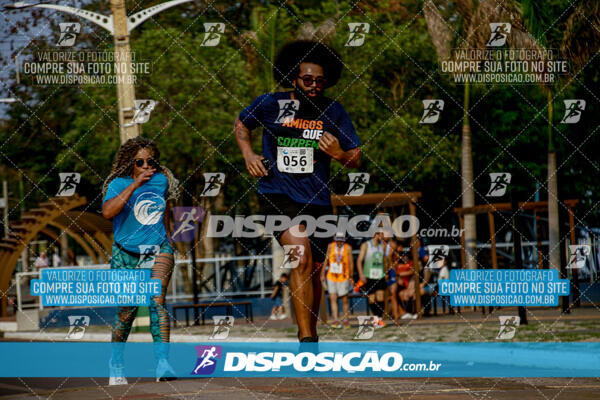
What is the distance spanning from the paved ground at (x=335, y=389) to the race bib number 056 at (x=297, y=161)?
5.14 ft

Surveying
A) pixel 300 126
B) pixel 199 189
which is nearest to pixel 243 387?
pixel 300 126

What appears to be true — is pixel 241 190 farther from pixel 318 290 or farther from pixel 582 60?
pixel 318 290

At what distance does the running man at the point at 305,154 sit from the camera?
22.8 feet

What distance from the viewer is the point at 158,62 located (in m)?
26.8

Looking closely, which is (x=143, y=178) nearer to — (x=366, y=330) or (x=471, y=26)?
(x=366, y=330)

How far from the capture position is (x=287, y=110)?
727 centimetres

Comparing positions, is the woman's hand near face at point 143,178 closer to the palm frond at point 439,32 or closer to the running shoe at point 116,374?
the running shoe at point 116,374

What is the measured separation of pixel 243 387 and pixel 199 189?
2252cm

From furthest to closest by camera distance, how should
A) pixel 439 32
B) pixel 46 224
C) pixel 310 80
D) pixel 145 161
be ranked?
1. pixel 46 224
2. pixel 439 32
3. pixel 145 161
4. pixel 310 80

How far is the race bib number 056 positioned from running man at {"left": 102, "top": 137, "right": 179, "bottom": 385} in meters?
0.88

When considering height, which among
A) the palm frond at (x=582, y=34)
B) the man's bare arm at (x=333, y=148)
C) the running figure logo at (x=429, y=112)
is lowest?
the man's bare arm at (x=333, y=148)

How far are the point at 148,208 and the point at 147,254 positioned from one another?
378 millimetres

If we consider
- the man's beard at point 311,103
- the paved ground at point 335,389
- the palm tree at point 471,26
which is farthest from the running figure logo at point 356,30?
the man's beard at point 311,103

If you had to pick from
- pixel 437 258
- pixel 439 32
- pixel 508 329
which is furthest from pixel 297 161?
pixel 439 32
